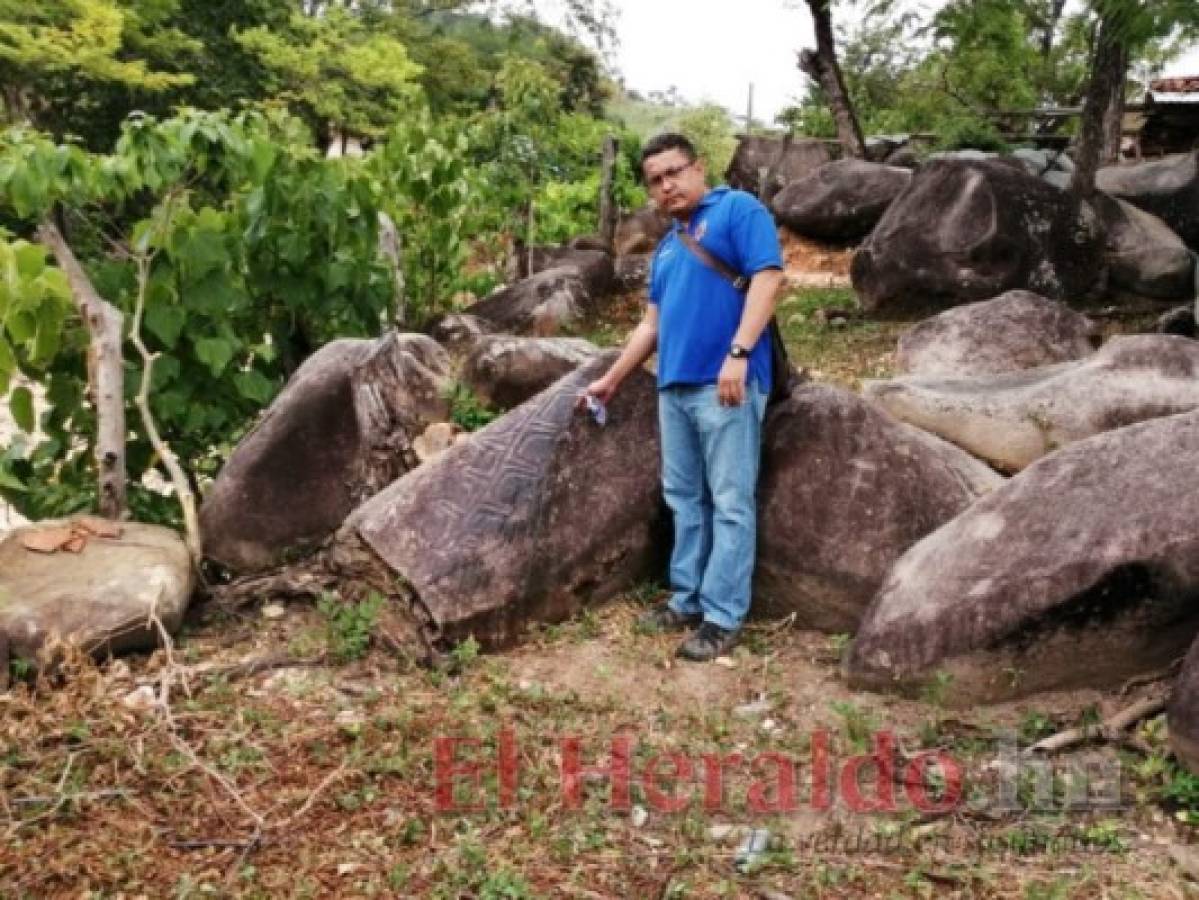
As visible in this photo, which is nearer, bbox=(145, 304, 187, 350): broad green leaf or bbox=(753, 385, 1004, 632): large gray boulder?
bbox=(753, 385, 1004, 632): large gray boulder

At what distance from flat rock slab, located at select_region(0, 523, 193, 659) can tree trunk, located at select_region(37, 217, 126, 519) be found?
41 centimetres

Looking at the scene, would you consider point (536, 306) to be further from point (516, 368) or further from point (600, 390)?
point (600, 390)

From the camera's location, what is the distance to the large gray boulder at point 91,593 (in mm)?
3568

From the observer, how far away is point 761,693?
11.5 feet

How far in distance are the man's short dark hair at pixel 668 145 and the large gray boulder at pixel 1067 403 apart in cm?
187

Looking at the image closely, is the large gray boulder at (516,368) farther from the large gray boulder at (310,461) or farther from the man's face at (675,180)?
the man's face at (675,180)

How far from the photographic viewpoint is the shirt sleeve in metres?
3.51

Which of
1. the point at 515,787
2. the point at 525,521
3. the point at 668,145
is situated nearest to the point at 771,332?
the point at 668,145

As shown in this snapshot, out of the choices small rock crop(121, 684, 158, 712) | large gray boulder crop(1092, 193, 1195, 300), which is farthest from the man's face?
large gray boulder crop(1092, 193, 1195, 300)

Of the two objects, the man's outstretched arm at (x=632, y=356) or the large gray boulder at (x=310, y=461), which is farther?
the large gray boulder at (x=310, y=461)

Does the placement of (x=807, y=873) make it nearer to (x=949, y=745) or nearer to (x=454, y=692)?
(x=949, y=745)

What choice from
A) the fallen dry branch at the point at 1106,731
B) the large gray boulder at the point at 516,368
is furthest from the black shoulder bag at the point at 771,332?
the large gray boulder at the point at 516,368

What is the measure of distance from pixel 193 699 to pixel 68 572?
2.34 ft

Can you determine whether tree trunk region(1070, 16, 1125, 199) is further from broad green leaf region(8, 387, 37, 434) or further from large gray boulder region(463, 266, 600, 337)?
broad green leaf region(8, 387, 37, 434)
